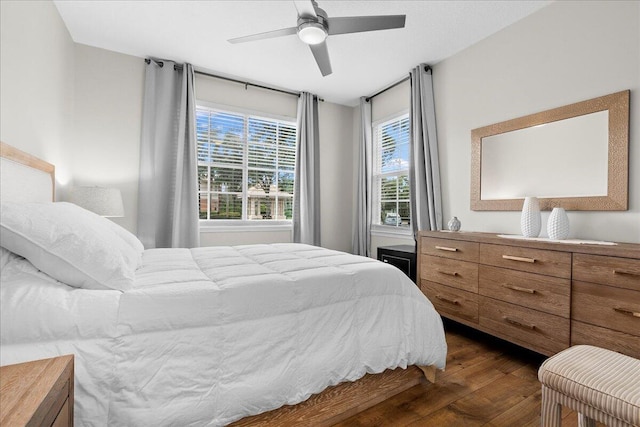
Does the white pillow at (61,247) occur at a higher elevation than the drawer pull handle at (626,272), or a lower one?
higher

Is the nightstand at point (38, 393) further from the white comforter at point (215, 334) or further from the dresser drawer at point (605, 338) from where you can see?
the dresser drawer at point (605, 338)

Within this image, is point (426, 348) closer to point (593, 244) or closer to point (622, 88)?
point (593, 244)

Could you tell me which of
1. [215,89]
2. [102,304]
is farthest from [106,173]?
[102,304]

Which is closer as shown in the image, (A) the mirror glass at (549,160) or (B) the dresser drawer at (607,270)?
(B) the dresser drawer at (607,270)

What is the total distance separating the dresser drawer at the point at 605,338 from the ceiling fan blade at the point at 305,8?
2526mm

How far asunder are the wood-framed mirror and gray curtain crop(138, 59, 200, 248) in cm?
305

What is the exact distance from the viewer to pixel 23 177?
1.84 m

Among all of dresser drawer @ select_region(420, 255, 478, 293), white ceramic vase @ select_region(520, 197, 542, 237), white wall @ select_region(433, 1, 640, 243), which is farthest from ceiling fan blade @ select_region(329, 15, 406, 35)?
dresser drawer @ select_region(420, 255, 478, 293)

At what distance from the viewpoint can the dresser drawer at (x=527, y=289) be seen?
1.79 m

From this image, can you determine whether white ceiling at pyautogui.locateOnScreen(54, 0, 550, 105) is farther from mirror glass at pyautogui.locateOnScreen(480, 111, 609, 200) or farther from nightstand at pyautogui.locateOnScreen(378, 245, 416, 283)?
nightstand at pyautogui.locateOnScreen(378, 245, 416, 283)

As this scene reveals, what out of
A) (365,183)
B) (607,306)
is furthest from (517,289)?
(365,183)

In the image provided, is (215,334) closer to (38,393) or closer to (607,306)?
(38,393)

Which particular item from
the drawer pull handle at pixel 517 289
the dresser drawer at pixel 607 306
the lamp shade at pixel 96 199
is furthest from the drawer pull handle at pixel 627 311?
the lamp shade at pixel 96 199

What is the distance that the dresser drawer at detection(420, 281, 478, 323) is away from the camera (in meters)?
2.33
